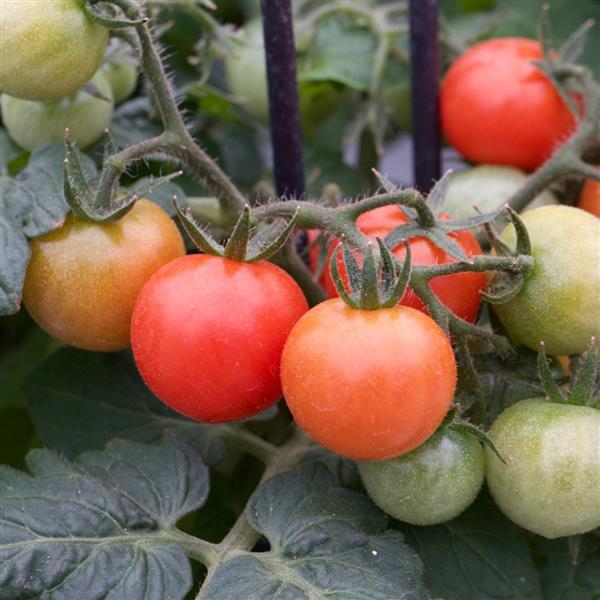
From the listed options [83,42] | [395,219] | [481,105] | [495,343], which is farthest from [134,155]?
[481,105]

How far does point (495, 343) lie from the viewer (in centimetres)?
74

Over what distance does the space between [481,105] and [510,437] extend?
44 cm

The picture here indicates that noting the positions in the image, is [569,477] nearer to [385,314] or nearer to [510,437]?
[510,437]

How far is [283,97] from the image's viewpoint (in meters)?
0.89

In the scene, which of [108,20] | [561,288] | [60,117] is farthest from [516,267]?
[60,117]

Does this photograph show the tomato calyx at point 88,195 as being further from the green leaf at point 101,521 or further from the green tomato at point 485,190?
the green tomato at point 485,190

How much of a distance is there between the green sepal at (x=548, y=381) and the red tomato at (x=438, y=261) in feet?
Result: 0.23

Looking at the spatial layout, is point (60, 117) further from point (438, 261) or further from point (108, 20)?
point (438, 261)

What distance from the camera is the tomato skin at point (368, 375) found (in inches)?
24.2

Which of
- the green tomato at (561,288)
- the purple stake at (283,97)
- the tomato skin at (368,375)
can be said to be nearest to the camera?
the tomato skin at (368,375)

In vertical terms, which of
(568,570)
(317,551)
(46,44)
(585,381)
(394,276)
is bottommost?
(568,570)

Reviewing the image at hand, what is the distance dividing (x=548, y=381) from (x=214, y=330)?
0.25 meters

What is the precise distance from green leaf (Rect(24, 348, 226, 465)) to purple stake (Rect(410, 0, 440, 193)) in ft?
1.19

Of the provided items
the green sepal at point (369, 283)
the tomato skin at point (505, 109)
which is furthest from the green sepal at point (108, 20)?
the tomato skin at point (505, 109)
